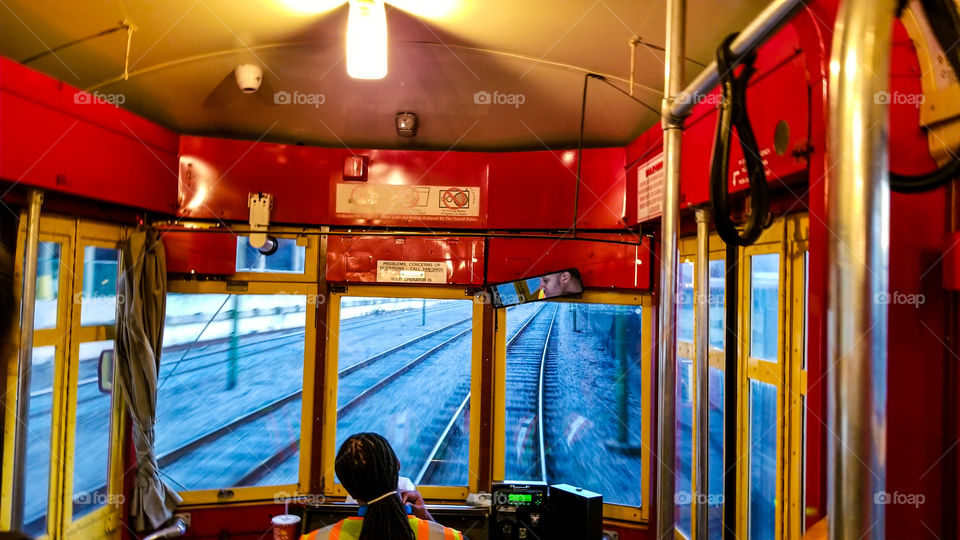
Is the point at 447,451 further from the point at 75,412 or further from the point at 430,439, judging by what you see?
the point at 75,412

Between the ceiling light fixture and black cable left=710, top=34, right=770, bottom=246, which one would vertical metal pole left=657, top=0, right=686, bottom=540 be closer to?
black cable left=710, top=34, right=770, bottom=246

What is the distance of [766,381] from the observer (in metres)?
2.25

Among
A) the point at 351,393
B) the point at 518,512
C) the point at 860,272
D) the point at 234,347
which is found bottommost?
the point at 351,393

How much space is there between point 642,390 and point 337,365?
1.71 meters

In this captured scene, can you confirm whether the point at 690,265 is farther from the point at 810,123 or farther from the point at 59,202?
the point at 59,202

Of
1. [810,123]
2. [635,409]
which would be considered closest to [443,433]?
[635,409]

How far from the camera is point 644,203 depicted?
294 centimetres

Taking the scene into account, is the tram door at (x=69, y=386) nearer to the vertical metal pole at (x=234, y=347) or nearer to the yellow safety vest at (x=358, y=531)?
the vertical metal pole at (x=234, y=347)

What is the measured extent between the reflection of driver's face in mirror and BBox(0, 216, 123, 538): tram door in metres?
2.21

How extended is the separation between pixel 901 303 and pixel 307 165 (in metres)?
3.00

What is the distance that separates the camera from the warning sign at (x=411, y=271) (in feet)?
11.1

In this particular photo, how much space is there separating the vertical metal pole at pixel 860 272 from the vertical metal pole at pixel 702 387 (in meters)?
0.77

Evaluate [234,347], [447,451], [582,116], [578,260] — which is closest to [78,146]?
[582,116]

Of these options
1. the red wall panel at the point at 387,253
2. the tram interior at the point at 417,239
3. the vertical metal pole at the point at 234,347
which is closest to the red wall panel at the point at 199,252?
the tram interior at the point at 417,239
